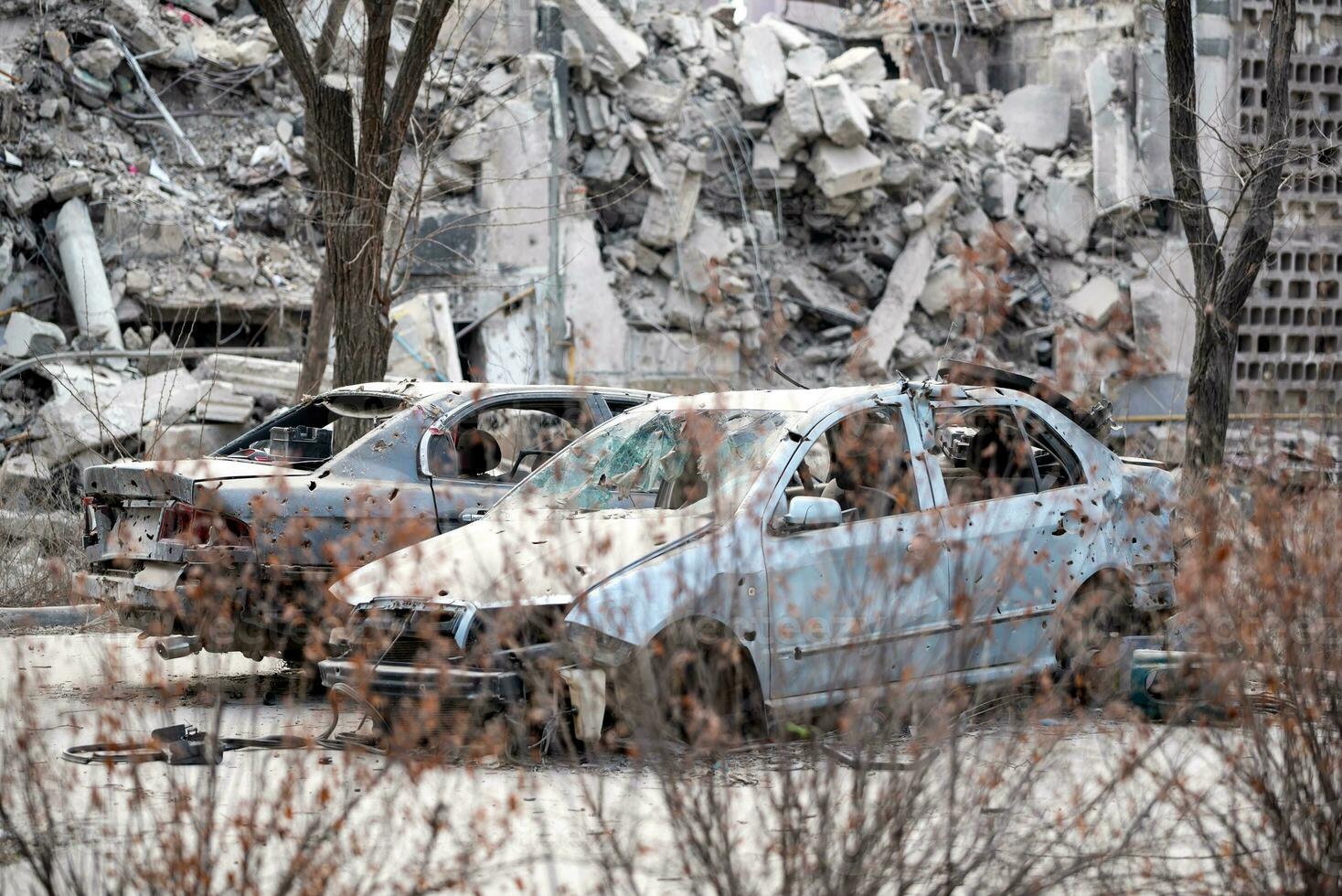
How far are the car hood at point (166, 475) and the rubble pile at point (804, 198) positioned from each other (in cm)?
1146

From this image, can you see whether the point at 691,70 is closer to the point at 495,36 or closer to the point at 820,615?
the point at 495,36

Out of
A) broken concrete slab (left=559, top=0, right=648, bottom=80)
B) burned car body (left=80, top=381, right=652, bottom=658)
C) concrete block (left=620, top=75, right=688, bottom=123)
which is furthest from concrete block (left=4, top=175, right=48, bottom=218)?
burned car body (left=80, top=381, right=652, bottom=658)

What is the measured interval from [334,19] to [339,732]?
860 cm

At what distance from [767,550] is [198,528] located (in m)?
2.85

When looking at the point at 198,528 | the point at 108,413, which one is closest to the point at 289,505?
the point at 198,528

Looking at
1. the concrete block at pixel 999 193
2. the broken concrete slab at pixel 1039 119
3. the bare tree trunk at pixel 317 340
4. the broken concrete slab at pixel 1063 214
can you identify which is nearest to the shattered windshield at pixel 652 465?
the bare tree trunk at pixel 317 340

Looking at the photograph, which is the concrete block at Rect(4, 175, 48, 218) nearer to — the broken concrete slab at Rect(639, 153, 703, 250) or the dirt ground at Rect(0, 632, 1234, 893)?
the broken concrete slab at Rect(639, 153, 703, 250)

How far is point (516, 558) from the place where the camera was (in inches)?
227

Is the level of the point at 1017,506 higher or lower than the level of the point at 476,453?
lower

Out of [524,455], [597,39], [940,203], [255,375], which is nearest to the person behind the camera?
[524,455]

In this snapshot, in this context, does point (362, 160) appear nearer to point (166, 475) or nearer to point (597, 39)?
point (166, 475)

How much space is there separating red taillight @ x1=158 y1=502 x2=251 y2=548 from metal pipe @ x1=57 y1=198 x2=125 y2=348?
32.3 ft

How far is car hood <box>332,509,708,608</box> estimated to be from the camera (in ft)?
18.3

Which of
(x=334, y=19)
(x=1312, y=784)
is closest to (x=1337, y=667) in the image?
(x=1312, y=784)
